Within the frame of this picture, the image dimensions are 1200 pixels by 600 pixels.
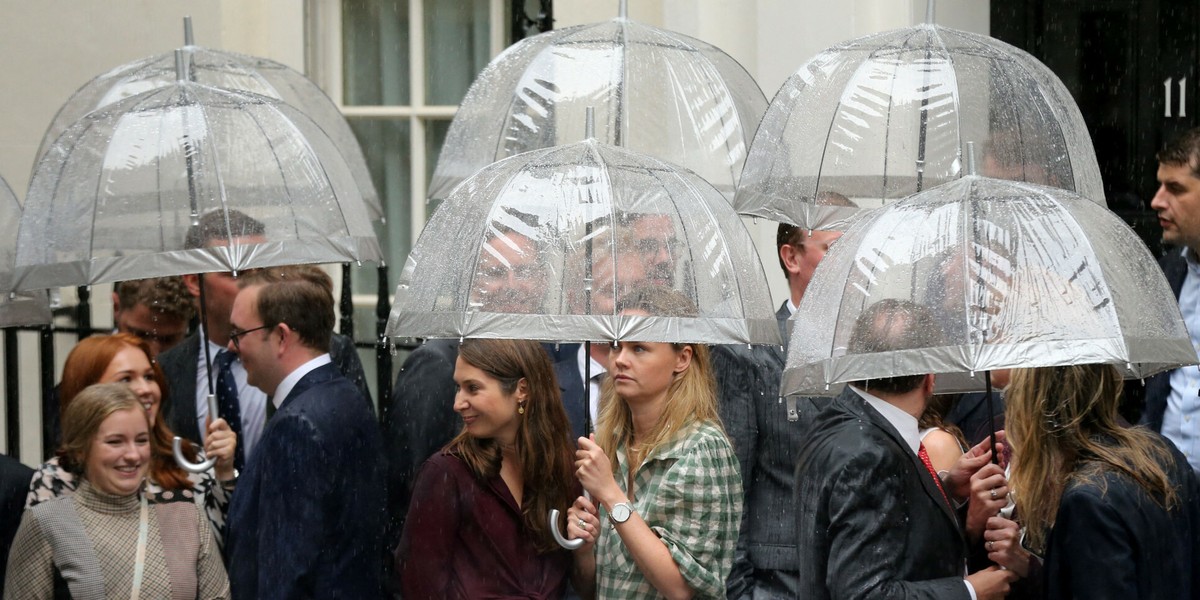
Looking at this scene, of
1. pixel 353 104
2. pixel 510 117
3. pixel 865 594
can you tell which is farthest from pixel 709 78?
pixel 353 104

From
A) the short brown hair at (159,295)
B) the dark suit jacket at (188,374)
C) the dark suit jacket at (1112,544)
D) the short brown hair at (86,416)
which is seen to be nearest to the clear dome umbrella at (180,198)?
the short brown hair at (86,416)

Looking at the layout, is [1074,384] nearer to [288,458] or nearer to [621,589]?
[621,589]

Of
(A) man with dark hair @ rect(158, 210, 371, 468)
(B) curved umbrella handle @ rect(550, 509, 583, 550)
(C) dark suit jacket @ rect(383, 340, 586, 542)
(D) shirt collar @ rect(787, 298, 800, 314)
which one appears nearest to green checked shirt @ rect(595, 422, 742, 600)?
(B) curved umbrella handle @ rect(550, 509, 583, 550)

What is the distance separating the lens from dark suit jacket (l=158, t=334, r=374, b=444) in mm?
7020

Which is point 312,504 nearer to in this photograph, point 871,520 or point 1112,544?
point 871,520

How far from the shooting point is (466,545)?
5.46 metres

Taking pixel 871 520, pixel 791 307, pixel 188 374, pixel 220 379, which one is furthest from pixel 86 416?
pixel 871 520

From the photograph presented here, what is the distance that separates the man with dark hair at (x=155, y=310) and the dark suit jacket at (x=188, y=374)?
312mm

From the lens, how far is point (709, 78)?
6.52 metres

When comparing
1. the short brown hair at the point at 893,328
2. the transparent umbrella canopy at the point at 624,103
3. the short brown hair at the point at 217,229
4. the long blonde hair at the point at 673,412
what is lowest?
the long blonde hair at the point at 673,412

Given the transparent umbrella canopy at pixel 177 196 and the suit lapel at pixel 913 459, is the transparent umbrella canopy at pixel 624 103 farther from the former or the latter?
the suit lapel at pixel 913 459

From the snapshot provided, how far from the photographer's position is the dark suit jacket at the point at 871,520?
472cm

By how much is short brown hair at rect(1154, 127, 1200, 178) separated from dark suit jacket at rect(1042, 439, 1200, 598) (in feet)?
6.50

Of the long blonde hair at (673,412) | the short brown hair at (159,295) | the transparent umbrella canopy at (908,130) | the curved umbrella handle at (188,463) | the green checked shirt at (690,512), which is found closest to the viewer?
the green checked shirt at (690,512)
